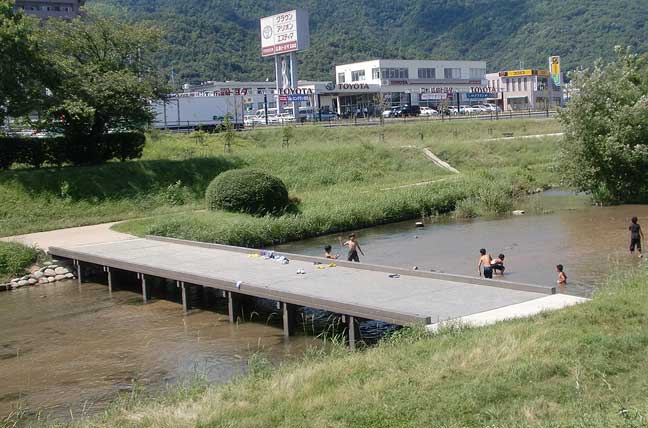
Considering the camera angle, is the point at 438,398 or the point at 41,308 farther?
the point at 41,308

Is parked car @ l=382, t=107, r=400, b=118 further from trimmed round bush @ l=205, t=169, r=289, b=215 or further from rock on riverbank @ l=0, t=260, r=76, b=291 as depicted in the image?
rock on riverbank @ l=0, t=260, r=76, b=291

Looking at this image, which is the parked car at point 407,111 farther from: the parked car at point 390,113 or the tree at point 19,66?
the tree at point 19,66

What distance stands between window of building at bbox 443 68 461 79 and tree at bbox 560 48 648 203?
2871 inches

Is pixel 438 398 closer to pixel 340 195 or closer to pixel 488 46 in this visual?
pixel 340 195

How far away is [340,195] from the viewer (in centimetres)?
3597

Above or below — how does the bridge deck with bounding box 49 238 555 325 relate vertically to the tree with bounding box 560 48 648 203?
below

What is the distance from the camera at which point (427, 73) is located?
4094 inches

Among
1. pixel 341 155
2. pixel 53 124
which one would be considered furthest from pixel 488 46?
pixel 53 124

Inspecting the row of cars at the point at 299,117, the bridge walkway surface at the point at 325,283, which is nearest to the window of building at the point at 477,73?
the row of cars at the point at 299,117

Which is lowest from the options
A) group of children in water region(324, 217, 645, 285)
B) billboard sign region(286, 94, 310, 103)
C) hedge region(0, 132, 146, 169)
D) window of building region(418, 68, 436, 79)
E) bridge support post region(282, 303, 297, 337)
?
bridge support post region(282, 303, 297, 337)

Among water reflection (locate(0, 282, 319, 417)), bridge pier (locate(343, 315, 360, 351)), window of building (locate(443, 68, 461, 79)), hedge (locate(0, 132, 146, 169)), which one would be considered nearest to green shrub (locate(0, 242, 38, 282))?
water reflection (locate(0, 282, 319, 417))

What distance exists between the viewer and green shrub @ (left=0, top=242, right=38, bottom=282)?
2395 cm

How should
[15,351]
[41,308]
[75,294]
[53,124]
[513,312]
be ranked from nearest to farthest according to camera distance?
[513,312], [15,351], [41,308], [75,294], [53,124]

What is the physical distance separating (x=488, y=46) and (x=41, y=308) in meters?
176
